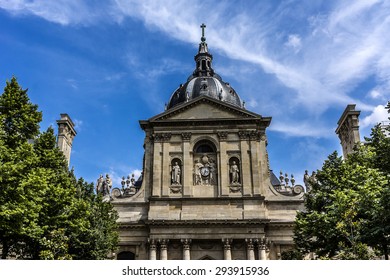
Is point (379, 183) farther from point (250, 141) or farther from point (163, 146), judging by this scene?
point (163, 146)

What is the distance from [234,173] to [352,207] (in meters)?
18.5

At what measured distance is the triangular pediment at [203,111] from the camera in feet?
138

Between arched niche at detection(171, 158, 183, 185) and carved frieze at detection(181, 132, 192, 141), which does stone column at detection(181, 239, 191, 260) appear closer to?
arched niche at detection(171, 158, 183, 185)

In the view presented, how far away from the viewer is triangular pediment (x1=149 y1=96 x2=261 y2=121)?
42.2 metres

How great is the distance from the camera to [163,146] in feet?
137

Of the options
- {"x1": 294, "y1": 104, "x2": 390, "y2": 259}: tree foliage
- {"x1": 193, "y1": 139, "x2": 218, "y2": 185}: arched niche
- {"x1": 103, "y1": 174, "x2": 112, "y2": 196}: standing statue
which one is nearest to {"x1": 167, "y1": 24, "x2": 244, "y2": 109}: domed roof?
{"x1": 193, "y1": 139, "x2": 218, "y2": 185}: arched niche

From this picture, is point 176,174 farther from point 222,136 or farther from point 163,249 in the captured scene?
point 163,249

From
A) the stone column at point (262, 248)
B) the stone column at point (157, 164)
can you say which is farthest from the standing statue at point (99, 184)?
the stone column at point (262, 248)

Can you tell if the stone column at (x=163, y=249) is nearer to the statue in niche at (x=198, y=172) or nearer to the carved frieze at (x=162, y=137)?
the statue in niche at (x=198, y=172)

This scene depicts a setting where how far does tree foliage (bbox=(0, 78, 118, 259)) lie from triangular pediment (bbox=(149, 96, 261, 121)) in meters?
15.2

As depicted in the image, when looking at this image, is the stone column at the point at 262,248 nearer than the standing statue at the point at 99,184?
Yes

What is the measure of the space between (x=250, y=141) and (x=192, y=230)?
35.8 ft

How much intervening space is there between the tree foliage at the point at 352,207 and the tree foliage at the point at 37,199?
14650 millimetres
